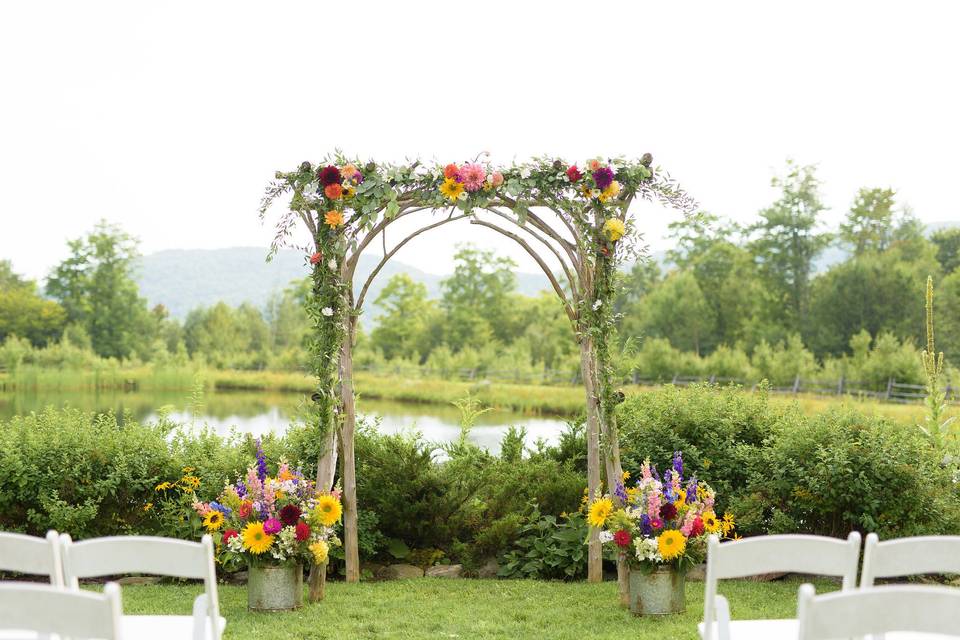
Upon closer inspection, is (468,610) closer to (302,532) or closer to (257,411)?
(302,532)

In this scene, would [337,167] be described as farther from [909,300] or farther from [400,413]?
[909,300]

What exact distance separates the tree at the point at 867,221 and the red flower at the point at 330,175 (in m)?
34.8

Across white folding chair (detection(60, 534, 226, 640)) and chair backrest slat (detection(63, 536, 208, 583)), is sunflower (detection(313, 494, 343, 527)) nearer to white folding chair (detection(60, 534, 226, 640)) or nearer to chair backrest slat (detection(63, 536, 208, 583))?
white folding chair (detection(60, 534, 226, 640))

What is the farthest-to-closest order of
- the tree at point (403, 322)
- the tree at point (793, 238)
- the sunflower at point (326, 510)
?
the tree at point (403, 322)
the tree at point (793, 238)
the sunflower at point (326, 510)

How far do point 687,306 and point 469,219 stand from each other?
108ft

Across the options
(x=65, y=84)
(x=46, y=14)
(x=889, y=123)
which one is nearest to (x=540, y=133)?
(x=889, y=123)

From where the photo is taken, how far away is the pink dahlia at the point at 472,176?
5516 mm

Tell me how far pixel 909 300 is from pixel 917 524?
96.9ft

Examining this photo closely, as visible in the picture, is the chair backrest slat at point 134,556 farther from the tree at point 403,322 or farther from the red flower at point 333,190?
the tree at point 403,322

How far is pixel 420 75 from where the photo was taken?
39375 millimetres

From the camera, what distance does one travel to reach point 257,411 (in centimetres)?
2806

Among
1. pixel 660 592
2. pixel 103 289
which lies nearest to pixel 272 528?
pixel 660 592

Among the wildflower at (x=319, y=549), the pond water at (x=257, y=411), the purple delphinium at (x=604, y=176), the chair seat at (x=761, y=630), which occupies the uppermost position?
the purple delphinium at (x=604, y=176)

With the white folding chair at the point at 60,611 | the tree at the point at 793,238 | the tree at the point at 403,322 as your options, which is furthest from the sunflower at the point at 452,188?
the tree at the point at 403,322
